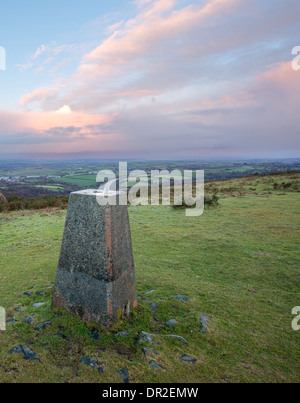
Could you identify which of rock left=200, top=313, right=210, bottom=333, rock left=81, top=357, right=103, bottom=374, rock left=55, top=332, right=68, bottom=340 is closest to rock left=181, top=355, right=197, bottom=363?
rock left=200, top=313, right=210, bottom=333

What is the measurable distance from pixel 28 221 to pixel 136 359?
1395cm

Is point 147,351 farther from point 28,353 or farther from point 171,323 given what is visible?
point 28,353

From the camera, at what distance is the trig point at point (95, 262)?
441 cm

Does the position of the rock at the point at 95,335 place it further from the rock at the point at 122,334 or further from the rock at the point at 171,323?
the rock at the point at 171,323

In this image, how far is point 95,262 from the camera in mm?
4492

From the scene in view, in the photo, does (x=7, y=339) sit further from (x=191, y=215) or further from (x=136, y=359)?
(x=191, y=215)

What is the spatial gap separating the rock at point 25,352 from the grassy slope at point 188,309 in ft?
0.29

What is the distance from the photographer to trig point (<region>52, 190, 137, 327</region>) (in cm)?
441

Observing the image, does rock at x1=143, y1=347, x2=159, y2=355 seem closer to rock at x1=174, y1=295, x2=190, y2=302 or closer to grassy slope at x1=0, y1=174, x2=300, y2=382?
grassy slope at x1=0, y1=174, x2=300, y2=382

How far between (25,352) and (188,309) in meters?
3.22

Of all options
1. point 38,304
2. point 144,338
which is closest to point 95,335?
point 144,338

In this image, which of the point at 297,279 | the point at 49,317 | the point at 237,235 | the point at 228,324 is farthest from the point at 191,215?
the point at 49,317

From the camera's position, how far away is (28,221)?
1519 cm

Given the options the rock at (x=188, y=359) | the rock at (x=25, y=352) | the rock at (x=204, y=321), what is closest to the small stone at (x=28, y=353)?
the rock at (x=25, y=352)
